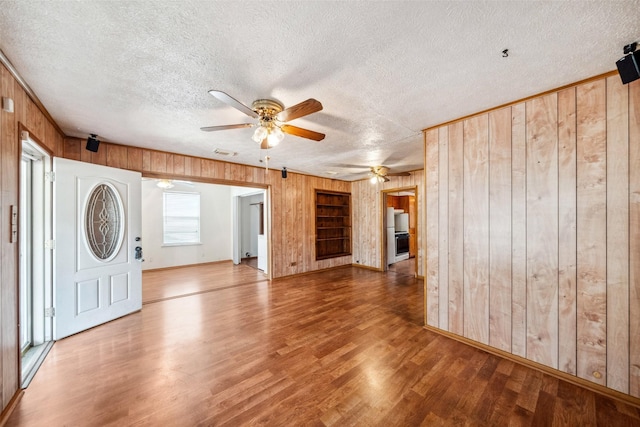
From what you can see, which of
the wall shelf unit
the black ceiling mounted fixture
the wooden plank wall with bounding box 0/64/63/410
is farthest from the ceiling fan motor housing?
the wall shelf unit

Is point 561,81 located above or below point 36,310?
above

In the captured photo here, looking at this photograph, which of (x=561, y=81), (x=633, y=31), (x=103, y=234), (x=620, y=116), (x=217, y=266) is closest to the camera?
(x=633, y=31)

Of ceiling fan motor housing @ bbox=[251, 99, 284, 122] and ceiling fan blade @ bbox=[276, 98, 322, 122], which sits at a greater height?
ceiling fan motor housing @ bbox=[251, 99, 284, 122]

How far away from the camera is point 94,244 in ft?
10.1

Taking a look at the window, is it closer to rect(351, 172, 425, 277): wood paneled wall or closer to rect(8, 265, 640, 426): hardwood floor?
rect(8, 265, 640, 426): hardwood floor

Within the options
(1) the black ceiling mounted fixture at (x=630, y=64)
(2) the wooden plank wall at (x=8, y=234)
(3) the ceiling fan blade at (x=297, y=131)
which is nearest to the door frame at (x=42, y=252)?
(2) the wooden plank wall at (x=8, y=234)

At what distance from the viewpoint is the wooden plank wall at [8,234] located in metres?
1.62

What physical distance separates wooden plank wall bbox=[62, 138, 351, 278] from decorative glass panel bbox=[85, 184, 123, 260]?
529mm

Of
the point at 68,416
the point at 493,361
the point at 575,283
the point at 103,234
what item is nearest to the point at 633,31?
the point at 575,283

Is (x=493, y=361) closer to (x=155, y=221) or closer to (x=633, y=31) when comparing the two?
(x=633, y=31)

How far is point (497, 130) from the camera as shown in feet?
7.80

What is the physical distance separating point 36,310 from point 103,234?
1010 millimetres

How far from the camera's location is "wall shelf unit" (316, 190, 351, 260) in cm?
638

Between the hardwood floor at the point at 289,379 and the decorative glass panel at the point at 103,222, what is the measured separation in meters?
1.03
